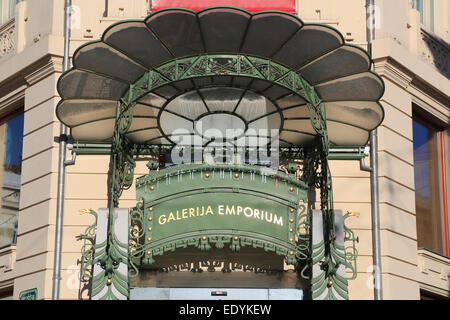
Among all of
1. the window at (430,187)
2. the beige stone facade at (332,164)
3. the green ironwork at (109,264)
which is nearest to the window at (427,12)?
the beige stone facade at (332,164)

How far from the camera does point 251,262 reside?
17.5m

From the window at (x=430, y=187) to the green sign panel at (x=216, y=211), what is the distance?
3391mm

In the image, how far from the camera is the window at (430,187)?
19500mm

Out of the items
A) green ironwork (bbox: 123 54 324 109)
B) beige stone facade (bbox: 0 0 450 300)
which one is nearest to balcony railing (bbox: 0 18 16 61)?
beige stone facade (bbox: 0 0 450 300)

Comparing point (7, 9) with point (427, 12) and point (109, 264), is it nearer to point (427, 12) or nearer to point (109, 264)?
point (109, 264)

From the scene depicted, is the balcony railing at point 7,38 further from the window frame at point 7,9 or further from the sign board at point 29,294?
the sign board at point 29,294

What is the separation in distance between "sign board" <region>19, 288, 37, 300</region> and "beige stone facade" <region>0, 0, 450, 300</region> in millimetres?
96

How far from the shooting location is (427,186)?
19.9 m

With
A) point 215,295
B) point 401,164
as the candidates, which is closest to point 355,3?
point 401,164

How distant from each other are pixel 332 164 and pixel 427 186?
104 inches

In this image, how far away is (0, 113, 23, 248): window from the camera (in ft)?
63.7

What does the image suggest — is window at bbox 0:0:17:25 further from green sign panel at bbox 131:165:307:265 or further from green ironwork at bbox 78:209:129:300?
green ironwork at bbox 78:209:129:300
